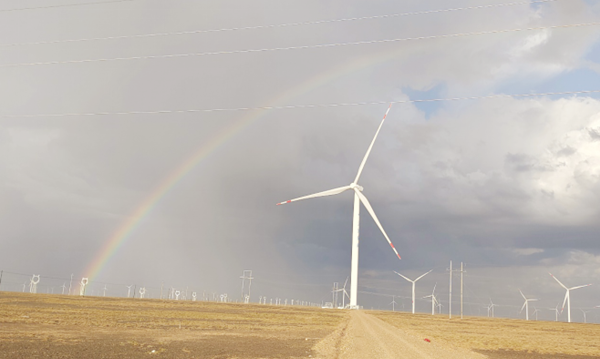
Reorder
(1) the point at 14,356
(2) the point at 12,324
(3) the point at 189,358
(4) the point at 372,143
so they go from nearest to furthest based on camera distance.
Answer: (1) the point at 14,356 < (3) the point at 189,358 < (2) the point at 12,324 < (4) the point at 372,143

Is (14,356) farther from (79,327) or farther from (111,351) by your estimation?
(79,327)

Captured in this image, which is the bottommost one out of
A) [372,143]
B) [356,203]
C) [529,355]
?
[529,355]

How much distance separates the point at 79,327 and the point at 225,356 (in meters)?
29.5

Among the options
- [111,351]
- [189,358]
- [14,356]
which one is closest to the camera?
[14,356]

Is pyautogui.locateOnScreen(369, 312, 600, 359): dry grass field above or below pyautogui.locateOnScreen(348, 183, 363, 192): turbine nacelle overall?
below

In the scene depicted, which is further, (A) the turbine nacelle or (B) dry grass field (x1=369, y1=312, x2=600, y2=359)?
(A) the turbine nacelle

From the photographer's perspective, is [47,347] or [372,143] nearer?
[47,347]

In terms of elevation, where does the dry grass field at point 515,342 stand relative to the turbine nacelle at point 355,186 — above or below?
below

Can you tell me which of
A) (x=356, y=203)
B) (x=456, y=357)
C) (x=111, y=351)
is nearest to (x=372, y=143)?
(x=356, y=203)

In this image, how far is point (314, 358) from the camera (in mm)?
38656

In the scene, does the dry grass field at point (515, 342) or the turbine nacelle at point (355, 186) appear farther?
the turbine nacelle at point (355, 186)

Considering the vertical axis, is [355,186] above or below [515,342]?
above

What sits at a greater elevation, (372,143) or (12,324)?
(372,143)

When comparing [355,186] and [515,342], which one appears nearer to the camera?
[515,342]
